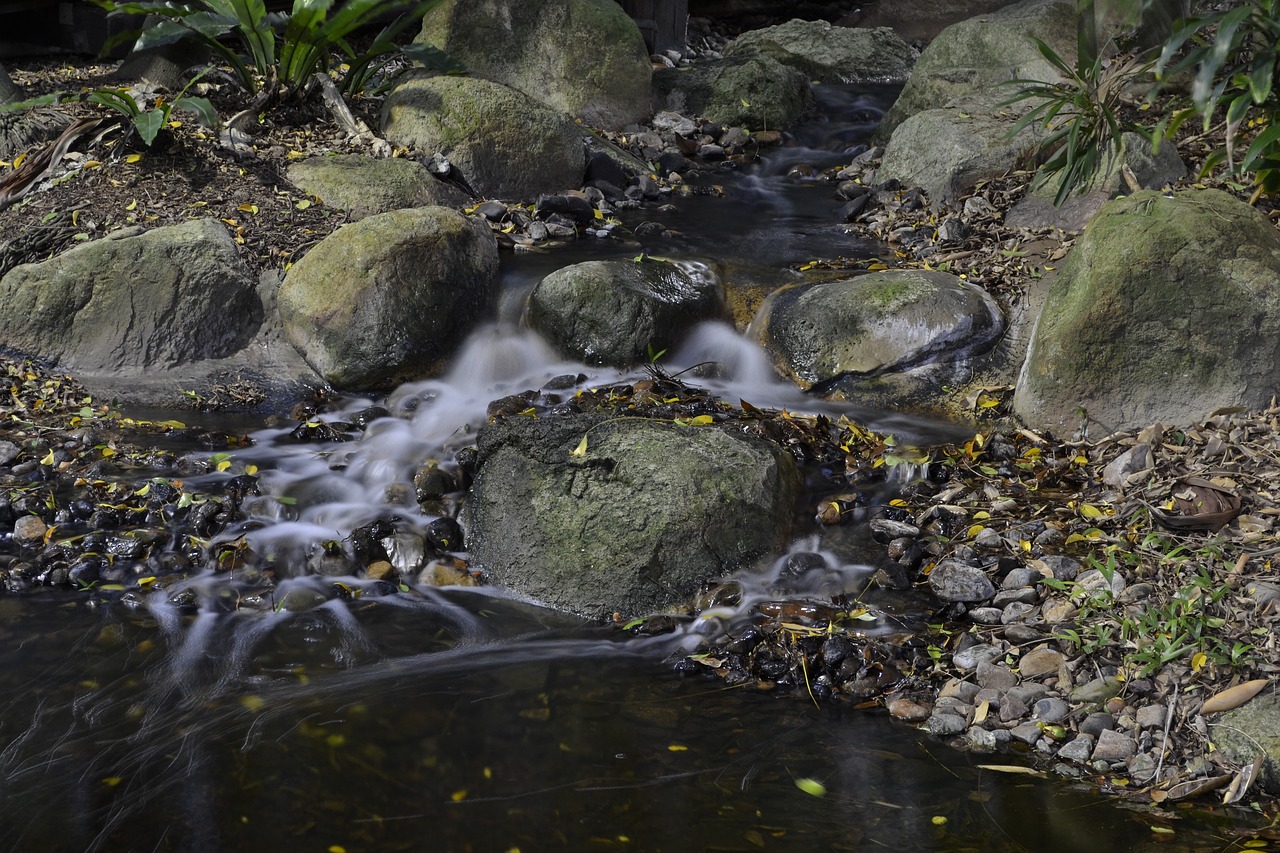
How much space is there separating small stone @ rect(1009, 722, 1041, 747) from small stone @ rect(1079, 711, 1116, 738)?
0.13 m

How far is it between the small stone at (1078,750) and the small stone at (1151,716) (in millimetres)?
161

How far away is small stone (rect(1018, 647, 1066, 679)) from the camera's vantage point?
340 cm

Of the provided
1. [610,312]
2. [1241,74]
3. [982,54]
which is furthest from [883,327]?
[982,54]

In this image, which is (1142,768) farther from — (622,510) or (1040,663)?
(622,510)

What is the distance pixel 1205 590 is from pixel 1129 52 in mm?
5146

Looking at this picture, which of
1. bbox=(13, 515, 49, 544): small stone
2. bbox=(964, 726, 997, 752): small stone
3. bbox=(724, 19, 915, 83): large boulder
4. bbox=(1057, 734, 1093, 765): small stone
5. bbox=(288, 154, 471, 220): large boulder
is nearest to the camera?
bbox=(1057, 734, 1093, 765): small stone

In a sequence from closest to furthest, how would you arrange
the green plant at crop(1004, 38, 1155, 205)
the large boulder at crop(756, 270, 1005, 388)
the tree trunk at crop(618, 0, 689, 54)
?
the large boulder at crop(756, 270, 1005, 388)
the green plant at crop(1004, 38, 1155, 205)
the tree trunk at crop(618, 0, 689, 54)

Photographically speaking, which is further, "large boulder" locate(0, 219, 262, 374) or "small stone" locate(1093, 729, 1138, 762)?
"large boulder" locate(0, 219, 262, 374)

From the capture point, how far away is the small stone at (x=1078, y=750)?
10.1ft

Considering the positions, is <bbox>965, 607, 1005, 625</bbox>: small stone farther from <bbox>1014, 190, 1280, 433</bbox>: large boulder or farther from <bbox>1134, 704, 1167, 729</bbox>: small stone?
<bbox>1014, 190, 1280, 433</bbox>: large boulder

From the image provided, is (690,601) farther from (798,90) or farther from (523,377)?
(798,90)

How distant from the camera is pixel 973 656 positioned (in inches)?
139

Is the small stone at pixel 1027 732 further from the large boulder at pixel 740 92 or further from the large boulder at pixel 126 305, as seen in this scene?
the large boulder at pixel 740 92

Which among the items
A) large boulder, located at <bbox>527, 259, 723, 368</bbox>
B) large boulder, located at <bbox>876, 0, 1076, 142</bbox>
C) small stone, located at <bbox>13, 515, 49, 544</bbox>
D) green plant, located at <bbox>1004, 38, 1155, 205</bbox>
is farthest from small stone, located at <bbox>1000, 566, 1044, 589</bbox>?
large boulder, located at <bbox>876, 0, 1076, 142</bbox>
